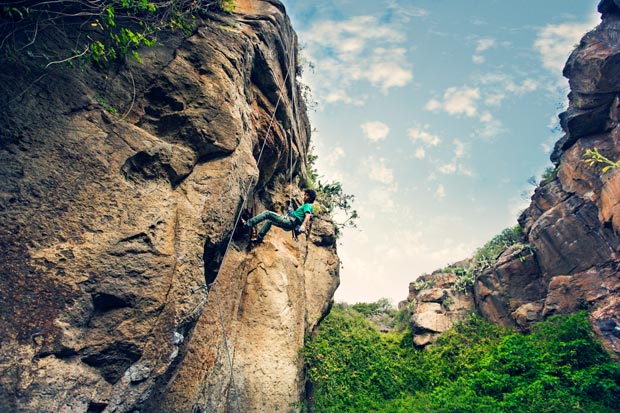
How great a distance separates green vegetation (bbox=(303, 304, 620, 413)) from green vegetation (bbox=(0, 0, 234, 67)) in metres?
9.31

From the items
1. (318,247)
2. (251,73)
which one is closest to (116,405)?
(251,73)

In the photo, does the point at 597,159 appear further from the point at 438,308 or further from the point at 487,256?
the point at 438,308

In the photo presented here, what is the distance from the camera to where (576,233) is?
557 inches

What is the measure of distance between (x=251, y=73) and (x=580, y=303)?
46.9 ft

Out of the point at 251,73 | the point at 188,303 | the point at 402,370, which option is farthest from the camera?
the point at 402,370

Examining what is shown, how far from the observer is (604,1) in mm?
15930

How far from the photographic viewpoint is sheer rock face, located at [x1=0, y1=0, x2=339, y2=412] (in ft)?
12.8

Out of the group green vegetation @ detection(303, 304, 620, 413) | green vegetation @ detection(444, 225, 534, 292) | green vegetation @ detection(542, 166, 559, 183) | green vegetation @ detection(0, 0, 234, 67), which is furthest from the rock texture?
green vegetation @ detection(0, 0, 234, 67)

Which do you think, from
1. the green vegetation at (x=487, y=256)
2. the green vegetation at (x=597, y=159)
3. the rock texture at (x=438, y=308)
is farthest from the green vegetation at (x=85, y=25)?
the green vegetation at (x=487, y=256)

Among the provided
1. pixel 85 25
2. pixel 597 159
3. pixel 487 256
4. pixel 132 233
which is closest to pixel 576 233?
pixel 597 159

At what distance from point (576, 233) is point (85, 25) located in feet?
58.1

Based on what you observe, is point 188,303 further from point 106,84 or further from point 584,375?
point 584,375

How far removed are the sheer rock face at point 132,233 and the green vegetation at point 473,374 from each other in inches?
138

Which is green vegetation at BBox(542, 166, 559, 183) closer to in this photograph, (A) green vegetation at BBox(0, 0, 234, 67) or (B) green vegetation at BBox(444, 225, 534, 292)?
(B) green vegetation at BBox(444, 225, 534, 292)
